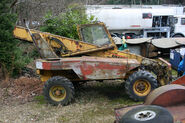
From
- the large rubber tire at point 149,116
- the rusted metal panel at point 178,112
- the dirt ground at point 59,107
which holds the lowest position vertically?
the dirt ground at point 59,107

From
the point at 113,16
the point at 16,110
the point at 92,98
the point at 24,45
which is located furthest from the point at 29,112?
the point at 113,16

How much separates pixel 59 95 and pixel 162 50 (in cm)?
882

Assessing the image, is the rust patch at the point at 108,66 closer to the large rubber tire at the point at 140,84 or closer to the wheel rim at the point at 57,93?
the large rubber tire at the point at 140,84

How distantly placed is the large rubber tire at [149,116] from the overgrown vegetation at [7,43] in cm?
549

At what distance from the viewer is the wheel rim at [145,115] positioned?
11.5ft

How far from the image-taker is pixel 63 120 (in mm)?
5367

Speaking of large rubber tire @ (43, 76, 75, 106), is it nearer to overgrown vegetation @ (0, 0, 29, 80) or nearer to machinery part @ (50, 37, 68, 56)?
machinery part @ (50, 37, 68, 56)

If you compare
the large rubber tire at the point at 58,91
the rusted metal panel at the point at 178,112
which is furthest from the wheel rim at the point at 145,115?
the large rubber tire at the point at 58,91

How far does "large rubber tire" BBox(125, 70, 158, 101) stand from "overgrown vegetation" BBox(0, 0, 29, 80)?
14.0 ft

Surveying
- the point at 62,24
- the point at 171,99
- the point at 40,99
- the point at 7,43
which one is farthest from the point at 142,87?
the point at 62,24

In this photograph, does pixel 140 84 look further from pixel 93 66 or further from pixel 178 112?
pixel 178 112

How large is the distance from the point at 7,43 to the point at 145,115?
227 inches

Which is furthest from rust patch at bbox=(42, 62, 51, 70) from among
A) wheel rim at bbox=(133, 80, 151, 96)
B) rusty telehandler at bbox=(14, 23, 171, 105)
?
wheel rim at bbox=(133, 80, 151, 96)

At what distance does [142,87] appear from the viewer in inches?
248
